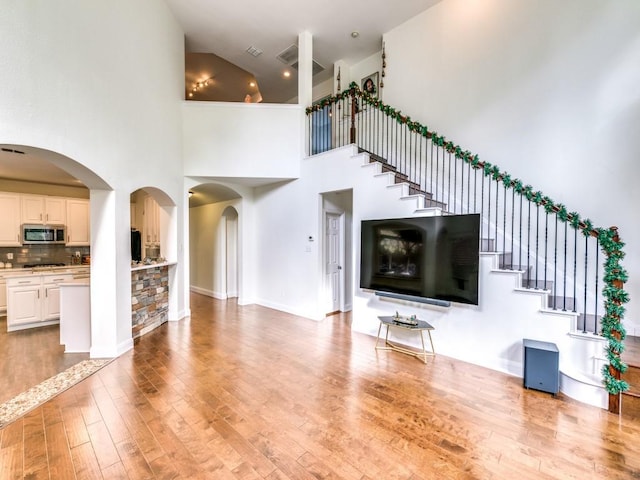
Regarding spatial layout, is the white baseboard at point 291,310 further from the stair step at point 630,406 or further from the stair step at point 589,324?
the stair step at point 630,406

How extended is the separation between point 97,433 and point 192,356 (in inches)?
57.7

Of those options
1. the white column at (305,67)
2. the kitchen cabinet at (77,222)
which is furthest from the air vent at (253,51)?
the kitchen cabinet at (77,222)

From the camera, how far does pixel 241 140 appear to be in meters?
5.64

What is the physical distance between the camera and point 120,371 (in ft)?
10.8

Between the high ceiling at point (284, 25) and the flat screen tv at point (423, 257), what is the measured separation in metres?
3.90

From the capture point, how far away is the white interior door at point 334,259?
225 inches

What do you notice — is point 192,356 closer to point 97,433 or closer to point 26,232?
point 97,433

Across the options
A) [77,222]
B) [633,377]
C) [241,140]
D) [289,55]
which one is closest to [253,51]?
[289,55]

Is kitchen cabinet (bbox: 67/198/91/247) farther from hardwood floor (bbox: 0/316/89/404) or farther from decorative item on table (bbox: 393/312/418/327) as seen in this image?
decorative item on table (bbox: 393/312/418/327)

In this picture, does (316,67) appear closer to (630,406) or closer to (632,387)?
A: (632,387)

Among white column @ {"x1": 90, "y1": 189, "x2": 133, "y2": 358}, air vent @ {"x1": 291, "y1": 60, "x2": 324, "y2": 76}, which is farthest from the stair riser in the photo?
air vent @ {"x1": 291, "y1": 60, "x2": 324, "y2": 76}

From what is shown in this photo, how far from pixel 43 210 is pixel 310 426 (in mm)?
6911

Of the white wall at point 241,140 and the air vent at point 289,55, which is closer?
the white wall at point 241,140

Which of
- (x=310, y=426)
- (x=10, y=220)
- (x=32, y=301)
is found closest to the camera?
(x=310, y=426)
